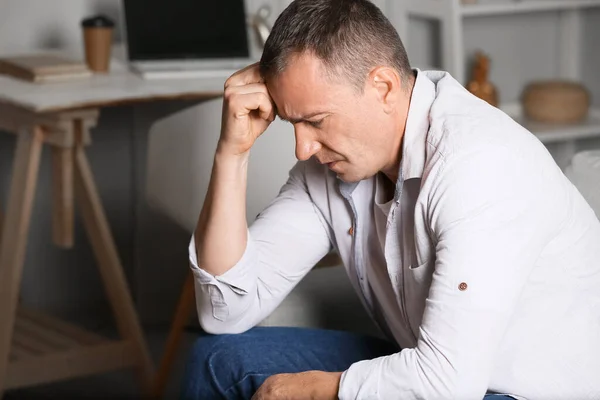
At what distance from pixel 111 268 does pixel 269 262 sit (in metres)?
0.97

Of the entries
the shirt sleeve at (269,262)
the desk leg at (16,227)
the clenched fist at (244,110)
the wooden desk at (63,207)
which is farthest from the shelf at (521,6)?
the clenched fist at (244,110)

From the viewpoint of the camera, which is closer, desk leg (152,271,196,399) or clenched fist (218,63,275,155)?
clenched fist (218,63,275,155)

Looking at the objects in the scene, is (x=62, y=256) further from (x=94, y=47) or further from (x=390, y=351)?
(x=390, y=351)

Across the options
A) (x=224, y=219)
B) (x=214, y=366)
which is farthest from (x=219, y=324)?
(x=224, y=219)

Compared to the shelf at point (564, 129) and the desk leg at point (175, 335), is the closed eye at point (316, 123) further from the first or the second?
the shelf at point (564, 129)

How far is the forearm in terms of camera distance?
1522 millimetres

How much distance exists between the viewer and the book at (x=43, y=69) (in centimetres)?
236

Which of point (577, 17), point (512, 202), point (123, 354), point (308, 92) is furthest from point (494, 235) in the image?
point (577, 17)

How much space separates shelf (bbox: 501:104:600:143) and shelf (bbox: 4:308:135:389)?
1.46m

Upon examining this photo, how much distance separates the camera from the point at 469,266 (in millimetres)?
1198

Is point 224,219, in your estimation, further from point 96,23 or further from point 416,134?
point 96,23

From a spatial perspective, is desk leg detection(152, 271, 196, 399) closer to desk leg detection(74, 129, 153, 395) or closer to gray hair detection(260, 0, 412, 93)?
desk leg detection(74, 129, 153, 395)

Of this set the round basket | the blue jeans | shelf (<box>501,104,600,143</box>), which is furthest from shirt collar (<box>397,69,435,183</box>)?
the round basket

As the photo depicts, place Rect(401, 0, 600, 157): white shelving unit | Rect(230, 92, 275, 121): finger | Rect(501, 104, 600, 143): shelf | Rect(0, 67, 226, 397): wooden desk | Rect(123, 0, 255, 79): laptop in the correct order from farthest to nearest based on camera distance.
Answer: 1. Rect(501, 104, 600, 143): shelf
2. Rect(401, 0, 600, 157): white shelving unit
3. Rect(123, 0, 255, 79): laptop
4. Rect(0, 67, 226, 397): wooden desk
5. Rect(230, 92, 275, 121): finger
